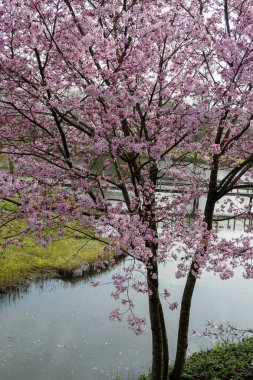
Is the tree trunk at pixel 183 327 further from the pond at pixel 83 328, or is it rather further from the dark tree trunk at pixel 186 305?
the pond at pixel 83 328

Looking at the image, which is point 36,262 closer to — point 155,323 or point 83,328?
point 83,328

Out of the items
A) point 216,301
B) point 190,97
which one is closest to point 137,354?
point 216,301

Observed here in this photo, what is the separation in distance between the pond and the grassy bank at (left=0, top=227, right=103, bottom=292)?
2.17 feet

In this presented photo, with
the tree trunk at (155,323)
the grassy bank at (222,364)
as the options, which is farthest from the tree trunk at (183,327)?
the tree trunk at (155,323)

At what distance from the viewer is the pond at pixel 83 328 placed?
31.7 ft

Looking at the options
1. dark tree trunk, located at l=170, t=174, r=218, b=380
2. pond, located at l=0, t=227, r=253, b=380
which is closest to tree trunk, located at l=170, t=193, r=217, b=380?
dark tree trunk, located at l=170, t=174, r=218, b=380

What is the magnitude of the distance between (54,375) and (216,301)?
6.49 m

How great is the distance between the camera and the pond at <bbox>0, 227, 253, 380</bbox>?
9664mm

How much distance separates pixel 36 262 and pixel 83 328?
4.46m

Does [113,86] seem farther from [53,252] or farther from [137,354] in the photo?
[53,252]

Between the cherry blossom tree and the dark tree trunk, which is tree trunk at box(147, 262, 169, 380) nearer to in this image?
the cherry blossom tree

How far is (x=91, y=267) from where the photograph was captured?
51.6ft

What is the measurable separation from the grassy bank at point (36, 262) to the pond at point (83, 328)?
0.66 m

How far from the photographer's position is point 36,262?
608 inches
